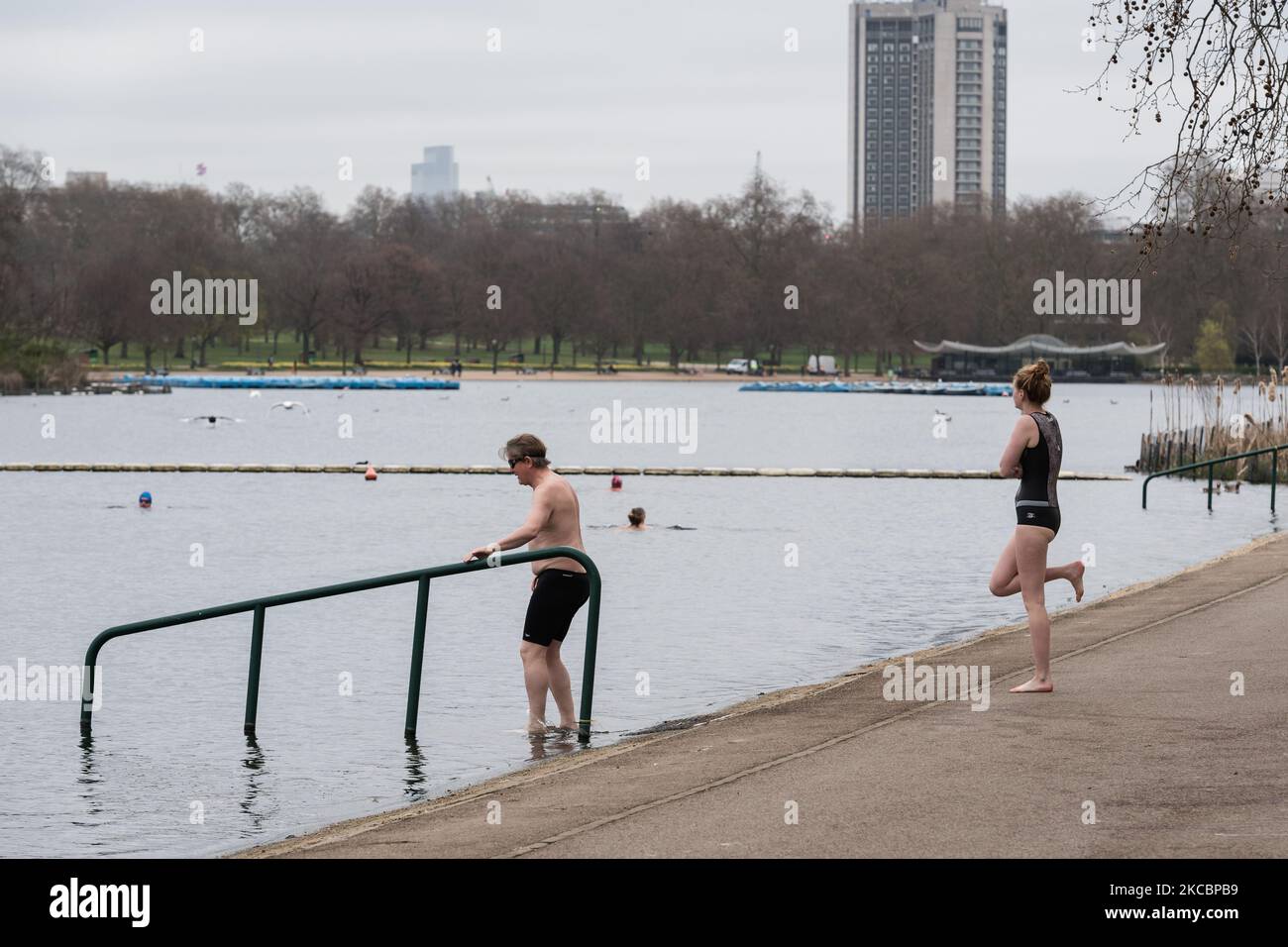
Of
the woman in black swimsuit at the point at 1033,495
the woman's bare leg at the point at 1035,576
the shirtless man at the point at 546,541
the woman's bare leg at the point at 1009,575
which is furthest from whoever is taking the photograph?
the shirtless man at the point at 546,541

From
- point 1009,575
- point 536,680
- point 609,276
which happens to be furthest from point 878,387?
point 1009,575

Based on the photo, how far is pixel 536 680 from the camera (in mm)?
12859

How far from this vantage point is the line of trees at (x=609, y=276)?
5177 inches

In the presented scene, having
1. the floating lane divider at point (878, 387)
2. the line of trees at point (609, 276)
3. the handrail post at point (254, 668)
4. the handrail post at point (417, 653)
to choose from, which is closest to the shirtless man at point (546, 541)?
the handrail post at point (417, 653)

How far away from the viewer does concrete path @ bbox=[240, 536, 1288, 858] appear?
8.05m

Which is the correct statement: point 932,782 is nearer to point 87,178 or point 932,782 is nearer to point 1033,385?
point 1033,385

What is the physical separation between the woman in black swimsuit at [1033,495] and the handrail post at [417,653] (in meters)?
3.65

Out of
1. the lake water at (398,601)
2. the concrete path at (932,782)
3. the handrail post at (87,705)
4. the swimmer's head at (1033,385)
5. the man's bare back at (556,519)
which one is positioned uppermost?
the swimmer's head at (1033,385)

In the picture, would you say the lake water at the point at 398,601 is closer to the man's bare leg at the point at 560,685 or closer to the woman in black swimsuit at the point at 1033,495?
the man's bare leg at the point at 560,685

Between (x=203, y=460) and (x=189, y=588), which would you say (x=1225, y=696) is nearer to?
(x=189, y=588)

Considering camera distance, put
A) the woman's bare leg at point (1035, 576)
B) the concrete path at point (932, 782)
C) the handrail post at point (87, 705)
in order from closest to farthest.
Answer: the concrete path at point (932, 782) → the woman's bare leg at point (1035, 576) → the handrail post at point (87, 705)

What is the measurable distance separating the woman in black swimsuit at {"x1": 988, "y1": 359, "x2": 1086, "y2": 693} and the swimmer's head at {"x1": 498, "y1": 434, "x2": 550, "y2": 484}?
291cm

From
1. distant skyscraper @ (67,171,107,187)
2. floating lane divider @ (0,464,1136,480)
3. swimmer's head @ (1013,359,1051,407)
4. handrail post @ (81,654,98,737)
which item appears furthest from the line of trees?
swimmer's head @ (1013,359,1051,407)
